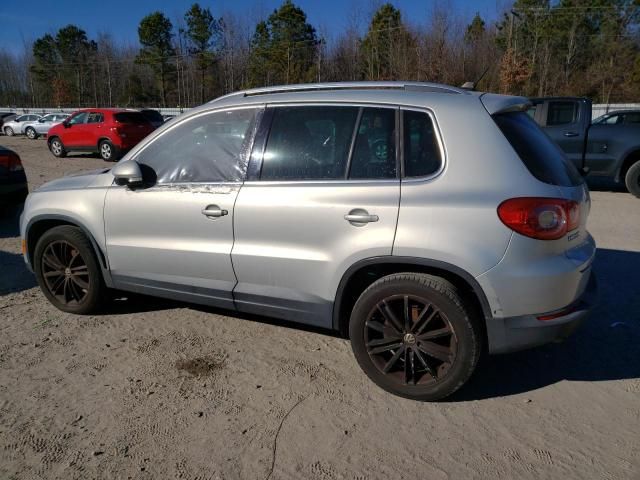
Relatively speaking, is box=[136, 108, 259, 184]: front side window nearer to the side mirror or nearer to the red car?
the side mirror

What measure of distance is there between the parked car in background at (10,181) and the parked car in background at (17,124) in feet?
80.3

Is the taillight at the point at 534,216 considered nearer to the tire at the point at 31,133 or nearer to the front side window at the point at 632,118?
the front side window at the point at 632,118

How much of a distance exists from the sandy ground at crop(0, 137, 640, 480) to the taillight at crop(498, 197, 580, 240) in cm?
106

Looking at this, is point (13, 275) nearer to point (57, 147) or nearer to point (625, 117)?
point (625, 117)

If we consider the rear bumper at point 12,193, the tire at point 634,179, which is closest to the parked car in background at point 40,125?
the rear bumper at point 12,193

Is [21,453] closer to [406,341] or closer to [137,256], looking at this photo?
[137,256]

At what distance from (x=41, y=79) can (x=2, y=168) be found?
61.2m

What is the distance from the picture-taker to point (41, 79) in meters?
59.5

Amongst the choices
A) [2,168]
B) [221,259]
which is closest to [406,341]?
[221,259]

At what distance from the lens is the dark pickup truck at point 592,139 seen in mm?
9828

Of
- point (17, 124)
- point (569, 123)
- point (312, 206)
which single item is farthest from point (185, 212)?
point (17, 124)

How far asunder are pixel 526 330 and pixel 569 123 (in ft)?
29.2

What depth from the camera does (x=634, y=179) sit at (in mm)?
9789

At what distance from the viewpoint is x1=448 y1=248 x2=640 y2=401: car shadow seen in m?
3.26
